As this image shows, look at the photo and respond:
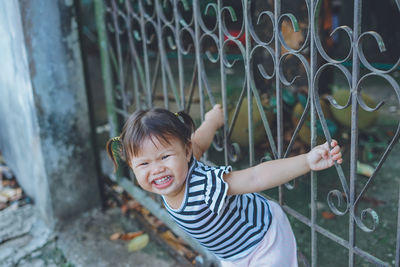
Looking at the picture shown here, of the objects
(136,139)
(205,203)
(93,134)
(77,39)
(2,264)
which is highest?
(77,39)

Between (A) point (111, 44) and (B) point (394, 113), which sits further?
(B) point (394, 113)

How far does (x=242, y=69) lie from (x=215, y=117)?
85 centimetres

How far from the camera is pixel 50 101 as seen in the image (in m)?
2.87

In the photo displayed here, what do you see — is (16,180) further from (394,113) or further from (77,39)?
(394,113)

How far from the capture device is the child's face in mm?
1487

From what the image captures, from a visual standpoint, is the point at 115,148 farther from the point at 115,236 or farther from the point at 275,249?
the point at 115,236

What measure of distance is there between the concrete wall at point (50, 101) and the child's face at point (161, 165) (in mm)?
1568

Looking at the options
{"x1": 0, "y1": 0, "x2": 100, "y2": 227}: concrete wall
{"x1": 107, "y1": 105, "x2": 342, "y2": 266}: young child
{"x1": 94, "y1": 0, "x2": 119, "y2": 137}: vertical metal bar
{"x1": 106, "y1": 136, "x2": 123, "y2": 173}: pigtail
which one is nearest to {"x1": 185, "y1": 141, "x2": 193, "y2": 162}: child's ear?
{"x1": 107, "y1": 105, "x2": 342, "y2": 266}: young child

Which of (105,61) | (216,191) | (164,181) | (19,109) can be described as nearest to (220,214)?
(216,191)

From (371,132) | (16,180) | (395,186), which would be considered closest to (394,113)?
(371,132)

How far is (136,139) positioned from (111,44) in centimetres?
176

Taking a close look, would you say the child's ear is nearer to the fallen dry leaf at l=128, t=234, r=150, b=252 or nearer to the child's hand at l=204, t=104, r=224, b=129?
the child's hand at l=204, t=104, r=224, b=129

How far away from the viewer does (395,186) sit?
320cm

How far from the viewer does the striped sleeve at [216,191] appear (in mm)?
1482
